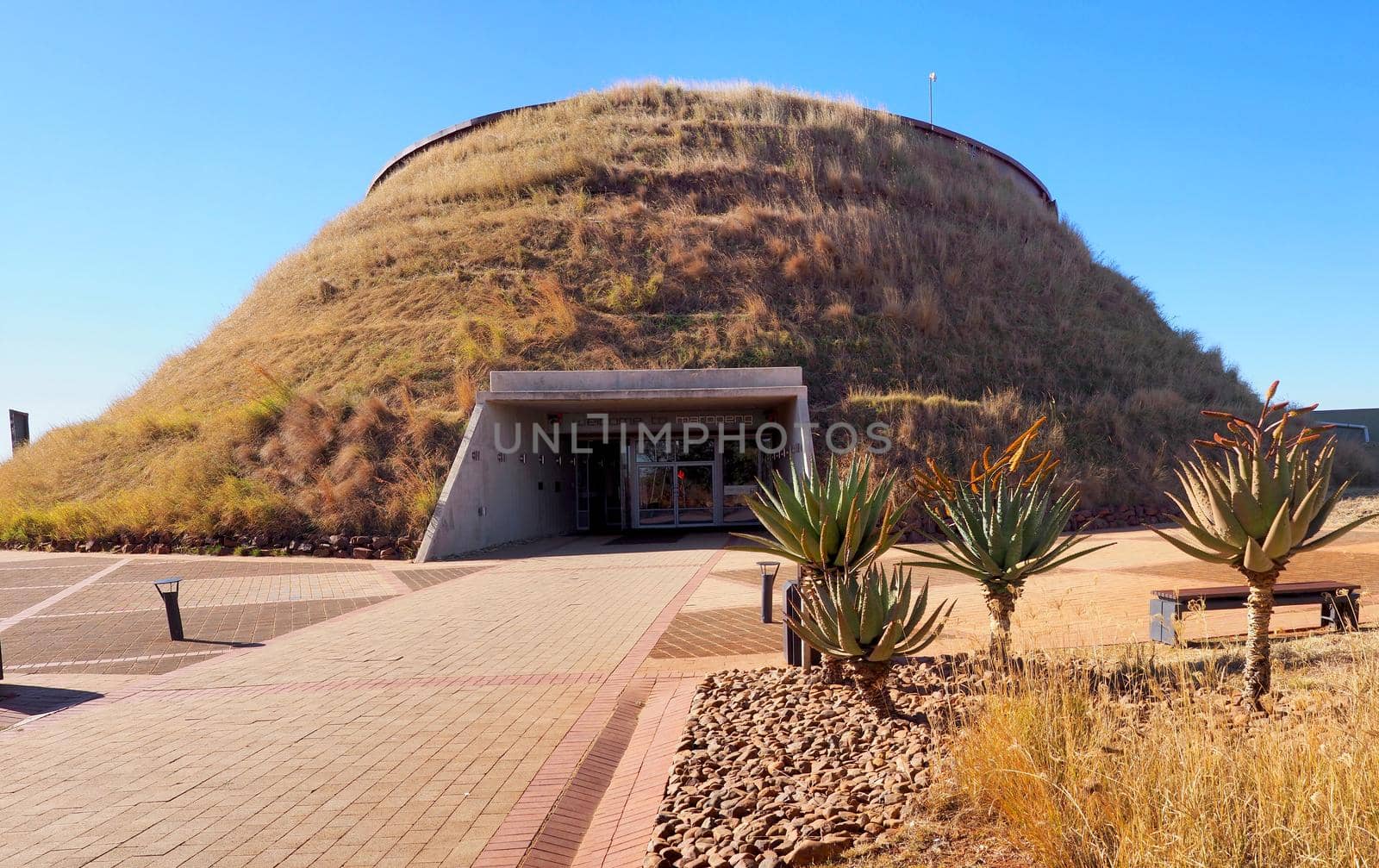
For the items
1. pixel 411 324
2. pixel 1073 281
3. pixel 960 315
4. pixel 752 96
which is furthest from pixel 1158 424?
pixel 752 96

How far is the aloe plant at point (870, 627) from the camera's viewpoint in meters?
4.42

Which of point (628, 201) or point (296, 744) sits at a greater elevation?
point (628, 201)

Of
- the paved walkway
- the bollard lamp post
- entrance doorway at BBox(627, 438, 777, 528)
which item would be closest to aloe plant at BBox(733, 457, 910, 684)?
the paved walkway

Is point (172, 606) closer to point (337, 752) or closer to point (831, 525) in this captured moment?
point (337, 752)

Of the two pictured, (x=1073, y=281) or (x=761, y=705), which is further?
(x=1073, y=281)

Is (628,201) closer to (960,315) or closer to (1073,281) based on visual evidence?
(960,315)

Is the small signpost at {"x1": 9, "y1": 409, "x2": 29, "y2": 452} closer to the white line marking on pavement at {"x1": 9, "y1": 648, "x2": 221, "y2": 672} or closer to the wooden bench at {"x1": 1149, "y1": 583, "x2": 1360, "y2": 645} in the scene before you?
the white line marking on pavement at {"x1": 9, "y1": 648, "x2": 221, "y2": 672}

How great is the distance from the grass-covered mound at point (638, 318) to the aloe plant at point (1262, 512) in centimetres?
1461

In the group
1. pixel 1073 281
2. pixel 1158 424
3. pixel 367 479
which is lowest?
pixel 367 479

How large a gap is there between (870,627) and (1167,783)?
6.13ft

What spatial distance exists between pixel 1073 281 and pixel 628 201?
17.1 meters

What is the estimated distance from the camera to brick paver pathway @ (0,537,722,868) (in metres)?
3.76

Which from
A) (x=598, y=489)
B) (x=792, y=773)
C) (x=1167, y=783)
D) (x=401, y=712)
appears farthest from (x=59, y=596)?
(x=598, y=489)

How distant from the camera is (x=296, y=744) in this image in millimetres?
5090
